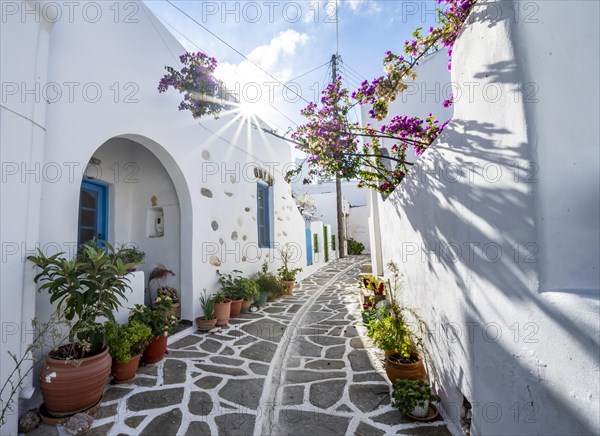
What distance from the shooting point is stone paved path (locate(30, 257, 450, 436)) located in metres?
2.51

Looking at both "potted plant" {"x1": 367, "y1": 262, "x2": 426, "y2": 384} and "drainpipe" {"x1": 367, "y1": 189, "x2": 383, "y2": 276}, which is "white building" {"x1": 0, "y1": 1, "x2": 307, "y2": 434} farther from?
"potted plant" {"x1": 367, "y1": 262, "x2": 426, "y2": 384}

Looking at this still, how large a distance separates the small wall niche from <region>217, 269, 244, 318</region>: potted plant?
1.35m

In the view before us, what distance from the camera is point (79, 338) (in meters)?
2.73

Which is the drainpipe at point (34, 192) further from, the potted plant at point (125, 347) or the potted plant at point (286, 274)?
the potted plant at point (286, 274)

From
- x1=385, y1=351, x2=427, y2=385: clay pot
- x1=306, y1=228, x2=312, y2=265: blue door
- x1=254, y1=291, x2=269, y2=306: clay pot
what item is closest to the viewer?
x1=385, y1=351, x2=427, y2=385: clay pot

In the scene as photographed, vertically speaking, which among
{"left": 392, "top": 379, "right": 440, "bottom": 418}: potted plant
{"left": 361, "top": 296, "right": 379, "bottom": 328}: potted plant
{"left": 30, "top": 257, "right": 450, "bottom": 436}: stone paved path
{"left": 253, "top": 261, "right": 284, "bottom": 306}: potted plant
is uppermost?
{"left": 253, "top": 261, "right": 284, "bottom": 306}: potted plant

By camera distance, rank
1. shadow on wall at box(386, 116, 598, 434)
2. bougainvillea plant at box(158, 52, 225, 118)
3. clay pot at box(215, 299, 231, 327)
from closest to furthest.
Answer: shadow on wall at box(386, 116, 598, 434) → bougainvillea plant at box(158, 52, 225, 118) → clay pot at box(215, 299, 231, 327)

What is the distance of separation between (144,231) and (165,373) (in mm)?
2828

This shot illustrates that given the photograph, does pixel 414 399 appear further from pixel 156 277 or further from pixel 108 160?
pixel 108 160

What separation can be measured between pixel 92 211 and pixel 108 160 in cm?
91

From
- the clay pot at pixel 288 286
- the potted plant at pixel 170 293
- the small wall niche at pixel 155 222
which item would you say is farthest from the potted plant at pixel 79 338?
the clay pot at pixel 288 286

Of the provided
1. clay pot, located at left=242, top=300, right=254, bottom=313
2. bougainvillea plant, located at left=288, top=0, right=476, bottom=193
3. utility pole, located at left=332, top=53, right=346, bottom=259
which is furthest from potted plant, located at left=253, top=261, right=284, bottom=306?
utility pole, located at left=332, top=53, right=346, bottom=259

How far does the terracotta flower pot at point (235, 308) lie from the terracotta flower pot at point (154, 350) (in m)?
1.94

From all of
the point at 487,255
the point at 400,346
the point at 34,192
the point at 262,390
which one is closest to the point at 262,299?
the point at 262,390
